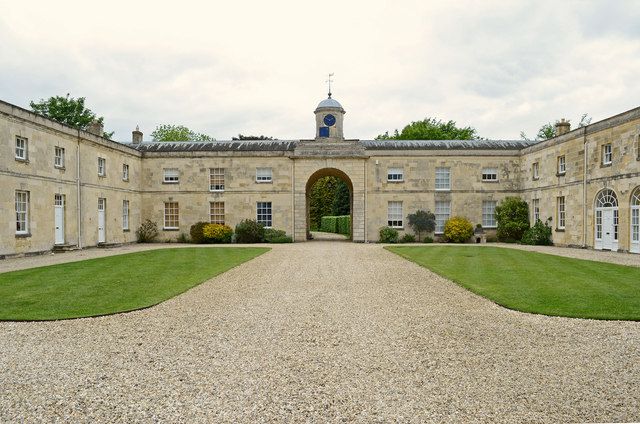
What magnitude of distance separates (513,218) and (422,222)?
486cm

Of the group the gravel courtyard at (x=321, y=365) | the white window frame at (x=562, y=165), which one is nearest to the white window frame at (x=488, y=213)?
the white window frame at (x=562, y=165)

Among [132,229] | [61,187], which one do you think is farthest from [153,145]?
[61,187]

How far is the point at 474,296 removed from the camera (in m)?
10.1

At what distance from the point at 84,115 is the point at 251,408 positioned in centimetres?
4488

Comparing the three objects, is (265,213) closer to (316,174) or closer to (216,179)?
(216,179)

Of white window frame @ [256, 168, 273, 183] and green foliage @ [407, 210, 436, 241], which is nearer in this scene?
green foliage @ [407, 210, 436, 241]

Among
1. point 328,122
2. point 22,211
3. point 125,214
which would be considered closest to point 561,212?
point 328,122

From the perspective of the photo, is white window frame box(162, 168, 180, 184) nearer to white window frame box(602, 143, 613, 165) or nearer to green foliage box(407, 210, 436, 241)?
green foliage box(407, 210, 436, 241)

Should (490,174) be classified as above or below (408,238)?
above

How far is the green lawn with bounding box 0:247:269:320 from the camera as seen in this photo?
28.8ft

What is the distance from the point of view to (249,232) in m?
28.3

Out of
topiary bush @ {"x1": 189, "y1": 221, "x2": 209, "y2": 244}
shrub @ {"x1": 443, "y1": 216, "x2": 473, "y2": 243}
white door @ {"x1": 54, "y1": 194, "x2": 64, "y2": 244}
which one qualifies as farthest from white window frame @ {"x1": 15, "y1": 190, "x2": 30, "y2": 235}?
shrub @ {"x1": 443, "y1": 216, "x2": 473, "y2": 243}

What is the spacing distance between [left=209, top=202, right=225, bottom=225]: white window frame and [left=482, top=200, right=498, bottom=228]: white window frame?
15.1 m

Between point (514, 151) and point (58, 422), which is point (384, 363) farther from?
point (514, 151)
